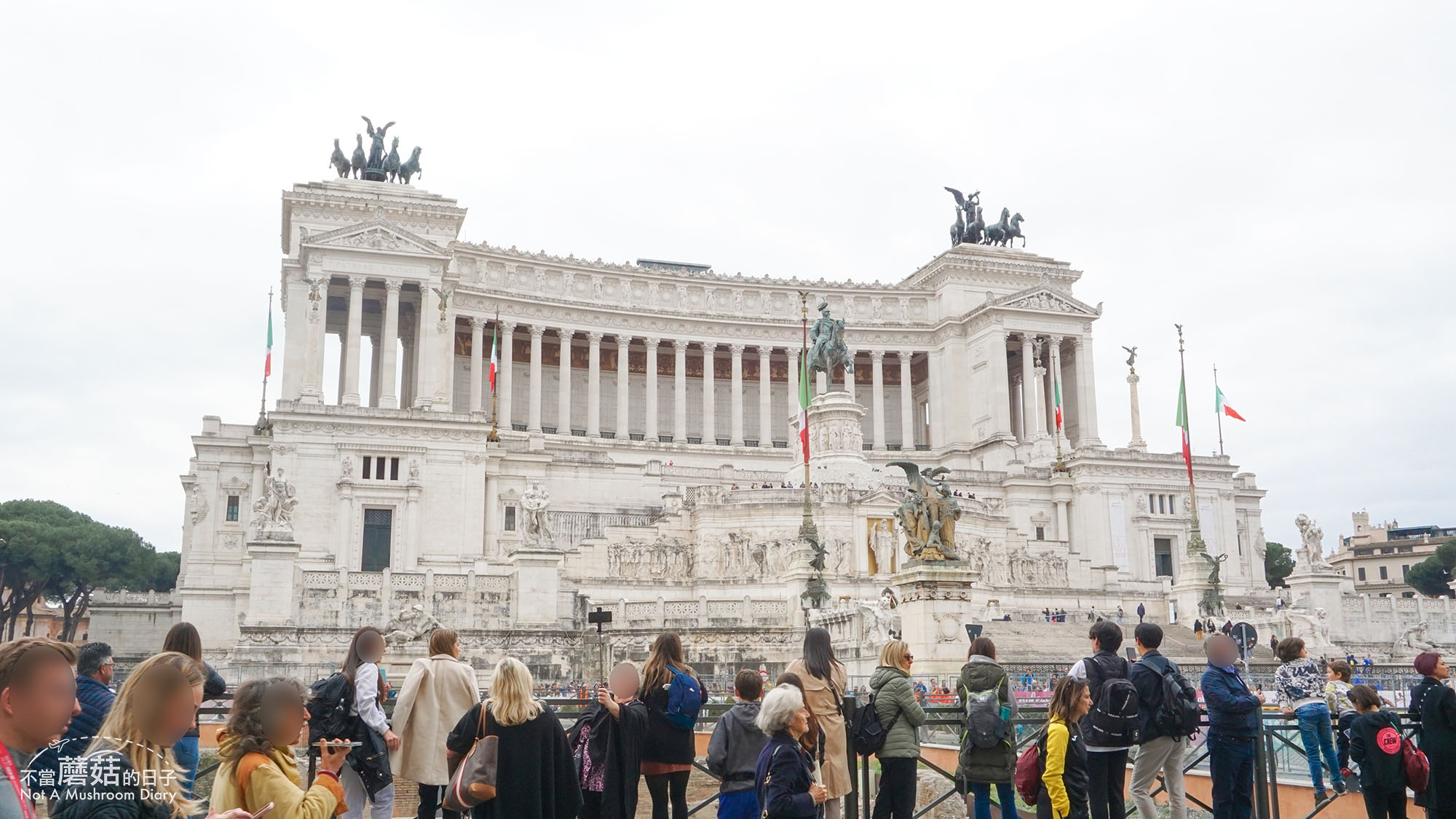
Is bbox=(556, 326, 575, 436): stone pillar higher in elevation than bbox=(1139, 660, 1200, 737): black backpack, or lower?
higher

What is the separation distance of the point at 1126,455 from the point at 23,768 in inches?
2842

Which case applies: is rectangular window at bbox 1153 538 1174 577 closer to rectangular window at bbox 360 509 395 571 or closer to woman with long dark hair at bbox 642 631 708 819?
rectangular window at bbox 360 509 395 571

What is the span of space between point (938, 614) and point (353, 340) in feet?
169

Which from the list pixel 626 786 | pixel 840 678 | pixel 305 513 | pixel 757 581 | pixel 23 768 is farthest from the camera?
pixel 305 513

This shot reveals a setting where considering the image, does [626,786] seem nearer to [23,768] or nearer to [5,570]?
[23,768]

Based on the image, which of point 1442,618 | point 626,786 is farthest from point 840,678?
point 1442,618

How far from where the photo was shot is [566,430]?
8256 centimetres

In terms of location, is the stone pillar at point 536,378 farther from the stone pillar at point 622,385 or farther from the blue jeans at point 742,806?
the blue jeans at point 742,806

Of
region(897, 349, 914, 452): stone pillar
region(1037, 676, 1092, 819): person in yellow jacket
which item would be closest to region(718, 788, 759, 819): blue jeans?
region(1037, 676, 1092, 819): person in yellow jacket

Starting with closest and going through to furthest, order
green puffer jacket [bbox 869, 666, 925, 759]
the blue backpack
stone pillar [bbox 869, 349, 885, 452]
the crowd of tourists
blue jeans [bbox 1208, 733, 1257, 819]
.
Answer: the crowd of tourists < the blue backpack < green puffer jacket [bbox 869, 666, 925, 759] < blue jeans [bbox 1208, 733, 1257, 819] < stone pillar [bbox 869, 349, 885, 452]

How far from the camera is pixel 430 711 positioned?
1089cm

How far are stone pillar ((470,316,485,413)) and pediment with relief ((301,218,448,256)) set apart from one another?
8.23 meters

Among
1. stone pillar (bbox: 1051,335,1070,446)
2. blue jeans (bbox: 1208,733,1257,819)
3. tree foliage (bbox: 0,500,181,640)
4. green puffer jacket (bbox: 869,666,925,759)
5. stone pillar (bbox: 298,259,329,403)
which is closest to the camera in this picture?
green puffer jacket (bbox: 869,666,925,759)

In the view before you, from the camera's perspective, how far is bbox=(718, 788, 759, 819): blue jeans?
1055 cm
